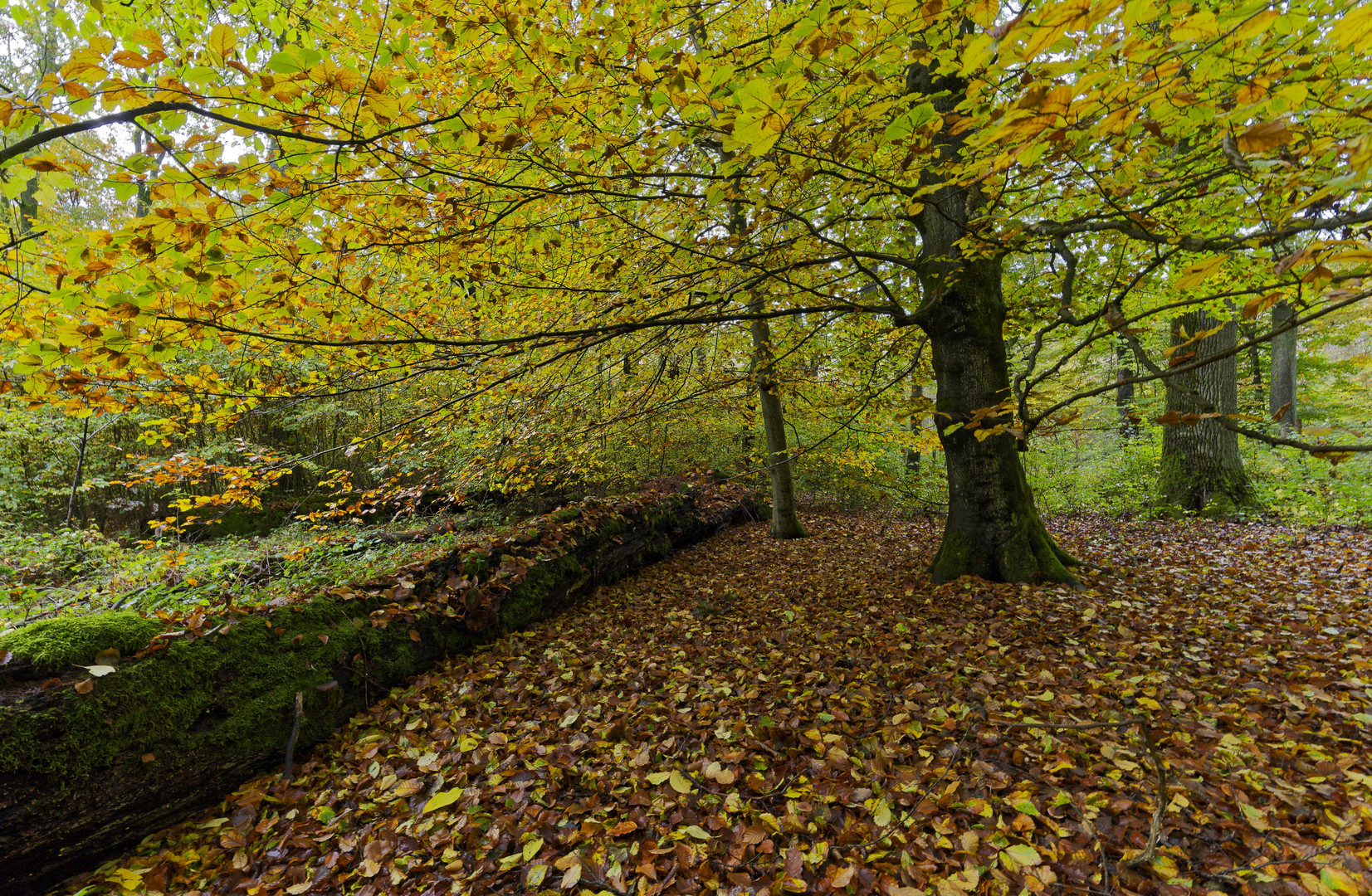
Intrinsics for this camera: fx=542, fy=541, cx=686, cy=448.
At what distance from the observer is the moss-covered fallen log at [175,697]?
2266 mm

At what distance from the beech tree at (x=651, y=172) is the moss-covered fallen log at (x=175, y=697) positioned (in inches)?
47.5

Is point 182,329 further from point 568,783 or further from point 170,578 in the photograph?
point 170,578

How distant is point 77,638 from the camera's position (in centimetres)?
266

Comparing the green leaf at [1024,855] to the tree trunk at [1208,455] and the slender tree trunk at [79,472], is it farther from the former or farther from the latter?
the slender tree trunk at [79,472]

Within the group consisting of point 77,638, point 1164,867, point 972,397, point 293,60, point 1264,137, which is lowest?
point 1164,867

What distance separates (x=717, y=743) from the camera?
9.83ft

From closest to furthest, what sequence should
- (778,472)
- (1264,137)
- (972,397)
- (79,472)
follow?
(1264,137) < (972,397) < (79,472) < (778,472)

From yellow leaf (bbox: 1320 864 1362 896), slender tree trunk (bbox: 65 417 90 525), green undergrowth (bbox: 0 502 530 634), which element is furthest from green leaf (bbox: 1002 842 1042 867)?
slender tree trunk (bbox: 65 417 90 525)

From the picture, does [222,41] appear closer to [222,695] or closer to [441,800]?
[222,695]

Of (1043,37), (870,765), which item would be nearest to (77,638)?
(870,765)

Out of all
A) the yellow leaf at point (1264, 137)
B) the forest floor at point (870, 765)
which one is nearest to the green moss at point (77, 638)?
the forest floor at point (870, 765)

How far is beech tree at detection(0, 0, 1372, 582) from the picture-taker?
5.52ft

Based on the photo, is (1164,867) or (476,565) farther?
(476,565)

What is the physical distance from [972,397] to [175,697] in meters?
5.78
